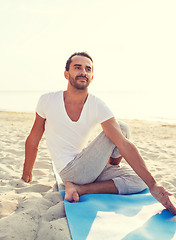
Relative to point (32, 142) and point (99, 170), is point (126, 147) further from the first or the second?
point (32, 142)

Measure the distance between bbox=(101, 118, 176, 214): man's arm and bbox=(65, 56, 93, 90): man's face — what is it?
0.47 metres

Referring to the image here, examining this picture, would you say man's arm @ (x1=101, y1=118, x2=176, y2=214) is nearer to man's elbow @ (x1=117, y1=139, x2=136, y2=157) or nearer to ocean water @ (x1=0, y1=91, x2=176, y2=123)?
man's elbow @ (x1=117, y1=139, x2=136, y2=157)

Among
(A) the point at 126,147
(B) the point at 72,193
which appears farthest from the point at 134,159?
(B) the point at 72,193

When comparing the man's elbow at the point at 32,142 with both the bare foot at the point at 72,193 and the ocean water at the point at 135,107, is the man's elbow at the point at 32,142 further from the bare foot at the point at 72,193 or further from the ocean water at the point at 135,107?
the ocean water at the point at 135,107

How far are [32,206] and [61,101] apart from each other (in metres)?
1.04

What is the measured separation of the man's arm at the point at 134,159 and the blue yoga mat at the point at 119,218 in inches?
6.4

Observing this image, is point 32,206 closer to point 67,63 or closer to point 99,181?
point 99,181

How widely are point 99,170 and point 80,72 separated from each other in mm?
1008

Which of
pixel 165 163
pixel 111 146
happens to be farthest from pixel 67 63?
pixel 165 163

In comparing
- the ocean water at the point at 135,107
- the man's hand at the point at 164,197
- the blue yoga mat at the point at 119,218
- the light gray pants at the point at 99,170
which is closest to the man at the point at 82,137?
the light gray pants at the point at 99,170

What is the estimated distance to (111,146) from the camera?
242 centimetres

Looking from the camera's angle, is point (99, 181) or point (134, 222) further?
point (99, 181)

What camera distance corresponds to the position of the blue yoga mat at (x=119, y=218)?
1.77 meters

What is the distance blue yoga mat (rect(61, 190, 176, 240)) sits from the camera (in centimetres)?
177
